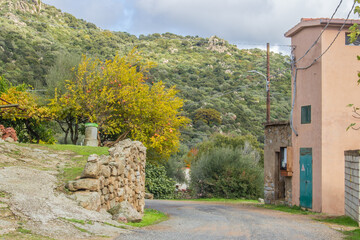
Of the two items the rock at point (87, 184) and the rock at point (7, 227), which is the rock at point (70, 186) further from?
the rock at point (7, 227)

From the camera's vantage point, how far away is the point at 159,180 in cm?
3141

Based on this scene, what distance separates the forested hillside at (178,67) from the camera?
4147 centimetres

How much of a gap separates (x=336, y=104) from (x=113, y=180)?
1099cm

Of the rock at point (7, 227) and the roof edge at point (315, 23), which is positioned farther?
the roof edge at point (315, 23)

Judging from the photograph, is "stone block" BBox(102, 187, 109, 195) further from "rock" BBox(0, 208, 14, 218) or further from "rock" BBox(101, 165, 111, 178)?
"rock" BBox(0, 208, 14, 218)

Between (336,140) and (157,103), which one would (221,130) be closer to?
(157,103)

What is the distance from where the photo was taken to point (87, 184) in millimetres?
10375

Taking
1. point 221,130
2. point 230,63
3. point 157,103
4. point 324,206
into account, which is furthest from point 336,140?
point 230,63

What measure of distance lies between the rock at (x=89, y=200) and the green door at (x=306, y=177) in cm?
1156

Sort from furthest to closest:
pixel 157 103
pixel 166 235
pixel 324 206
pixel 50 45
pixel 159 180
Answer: pixel 50 45 < pixel 159 180 < pixel 157 103 < pixel 324 206 < pixel 166 235

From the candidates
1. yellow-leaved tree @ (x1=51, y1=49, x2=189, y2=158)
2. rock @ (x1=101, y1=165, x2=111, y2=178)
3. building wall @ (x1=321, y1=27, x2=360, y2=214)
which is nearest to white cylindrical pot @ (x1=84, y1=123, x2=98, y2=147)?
yellow-leaved tree @ (x1=51, y1=49, x2=189, y2=158)

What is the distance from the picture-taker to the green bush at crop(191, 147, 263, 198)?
3045 centimetres

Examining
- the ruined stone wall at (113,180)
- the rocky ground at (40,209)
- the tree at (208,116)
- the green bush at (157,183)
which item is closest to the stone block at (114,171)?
the ruined stone wall at (113,180)

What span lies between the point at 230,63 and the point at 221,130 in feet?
59.4
